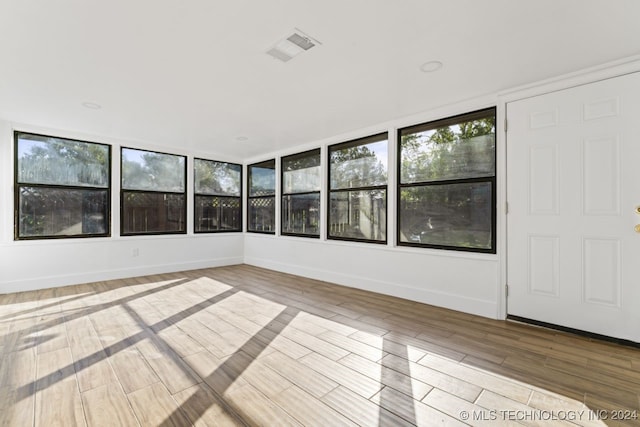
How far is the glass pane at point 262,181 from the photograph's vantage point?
20.1ft

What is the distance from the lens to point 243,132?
4598mm

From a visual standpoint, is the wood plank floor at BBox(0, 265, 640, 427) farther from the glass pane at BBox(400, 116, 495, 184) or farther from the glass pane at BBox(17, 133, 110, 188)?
the glass pane at BBox(17, 133, 110, 188)

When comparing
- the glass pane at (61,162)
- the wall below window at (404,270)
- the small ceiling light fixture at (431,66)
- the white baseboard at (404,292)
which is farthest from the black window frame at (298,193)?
the glass pane at (61,162)

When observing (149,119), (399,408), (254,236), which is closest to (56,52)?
(149,119)

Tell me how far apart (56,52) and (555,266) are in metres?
4.77

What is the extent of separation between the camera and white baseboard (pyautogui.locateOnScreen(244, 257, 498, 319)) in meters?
3.19

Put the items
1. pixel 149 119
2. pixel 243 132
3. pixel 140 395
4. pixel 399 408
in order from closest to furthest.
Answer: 1. pixel 399 408
2. pixel 140 395
3. pixel 149 119
4. pixel 243 132

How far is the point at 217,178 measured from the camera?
20.6 feet

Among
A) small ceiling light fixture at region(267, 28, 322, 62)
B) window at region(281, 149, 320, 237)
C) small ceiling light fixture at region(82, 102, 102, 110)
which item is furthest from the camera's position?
window at region(281, 149, 320, 237)

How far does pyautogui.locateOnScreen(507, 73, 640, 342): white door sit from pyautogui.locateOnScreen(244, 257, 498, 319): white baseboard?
0.26 m

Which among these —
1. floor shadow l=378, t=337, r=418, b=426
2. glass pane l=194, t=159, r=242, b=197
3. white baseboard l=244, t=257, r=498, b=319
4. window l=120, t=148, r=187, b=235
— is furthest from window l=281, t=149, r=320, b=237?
floor shadow l=378, t=337, r=418, b=426

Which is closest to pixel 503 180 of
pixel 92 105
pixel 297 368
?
pixel 297 368

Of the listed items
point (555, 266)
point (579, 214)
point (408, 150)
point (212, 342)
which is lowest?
point (212, 342)

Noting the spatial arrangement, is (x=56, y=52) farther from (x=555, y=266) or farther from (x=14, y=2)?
(x=555, y=266)
